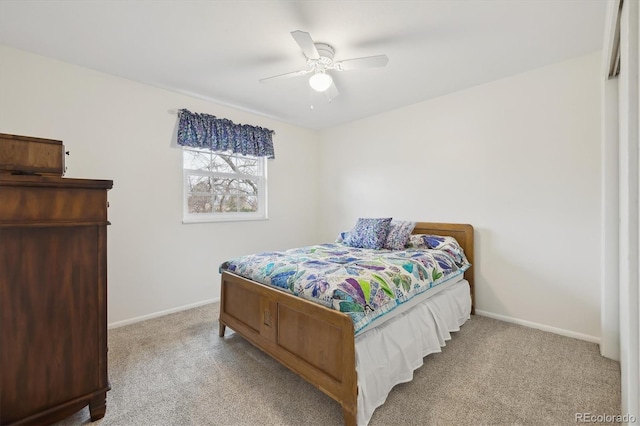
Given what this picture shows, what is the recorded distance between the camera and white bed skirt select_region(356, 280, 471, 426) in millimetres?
1497

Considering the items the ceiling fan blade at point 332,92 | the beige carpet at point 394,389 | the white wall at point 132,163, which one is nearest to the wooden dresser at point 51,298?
the beige carpet at point 394,389

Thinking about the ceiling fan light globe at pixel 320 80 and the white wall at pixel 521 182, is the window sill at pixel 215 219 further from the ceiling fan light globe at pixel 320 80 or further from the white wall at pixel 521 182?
the ceiling fan light globe at pixel 320 80

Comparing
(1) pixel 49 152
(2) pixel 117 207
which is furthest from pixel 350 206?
(1) pixel 49 152

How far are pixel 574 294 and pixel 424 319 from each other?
152 cm

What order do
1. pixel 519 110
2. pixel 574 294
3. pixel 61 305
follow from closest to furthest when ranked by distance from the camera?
pixel 61 305
pixel 574 294
pixel 519 110

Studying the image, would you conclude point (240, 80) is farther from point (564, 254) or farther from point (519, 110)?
point (564, 254)

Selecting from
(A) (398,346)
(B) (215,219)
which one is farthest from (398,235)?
(B) (215,219)

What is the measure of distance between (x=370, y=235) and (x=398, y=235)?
0.31 metres

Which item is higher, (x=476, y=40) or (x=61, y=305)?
(x=476, y=40)

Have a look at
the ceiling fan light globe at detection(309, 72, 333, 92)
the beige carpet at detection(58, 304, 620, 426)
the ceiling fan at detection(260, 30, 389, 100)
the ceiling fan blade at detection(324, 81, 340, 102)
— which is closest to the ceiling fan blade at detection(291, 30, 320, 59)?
the ceiling fan at detection(260, 30, 389, 100)

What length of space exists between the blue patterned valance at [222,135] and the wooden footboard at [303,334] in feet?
5.75

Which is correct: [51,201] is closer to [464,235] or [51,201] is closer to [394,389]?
[394,389]

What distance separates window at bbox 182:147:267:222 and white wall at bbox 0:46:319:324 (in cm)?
13

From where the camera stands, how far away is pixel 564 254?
2.50 metres
